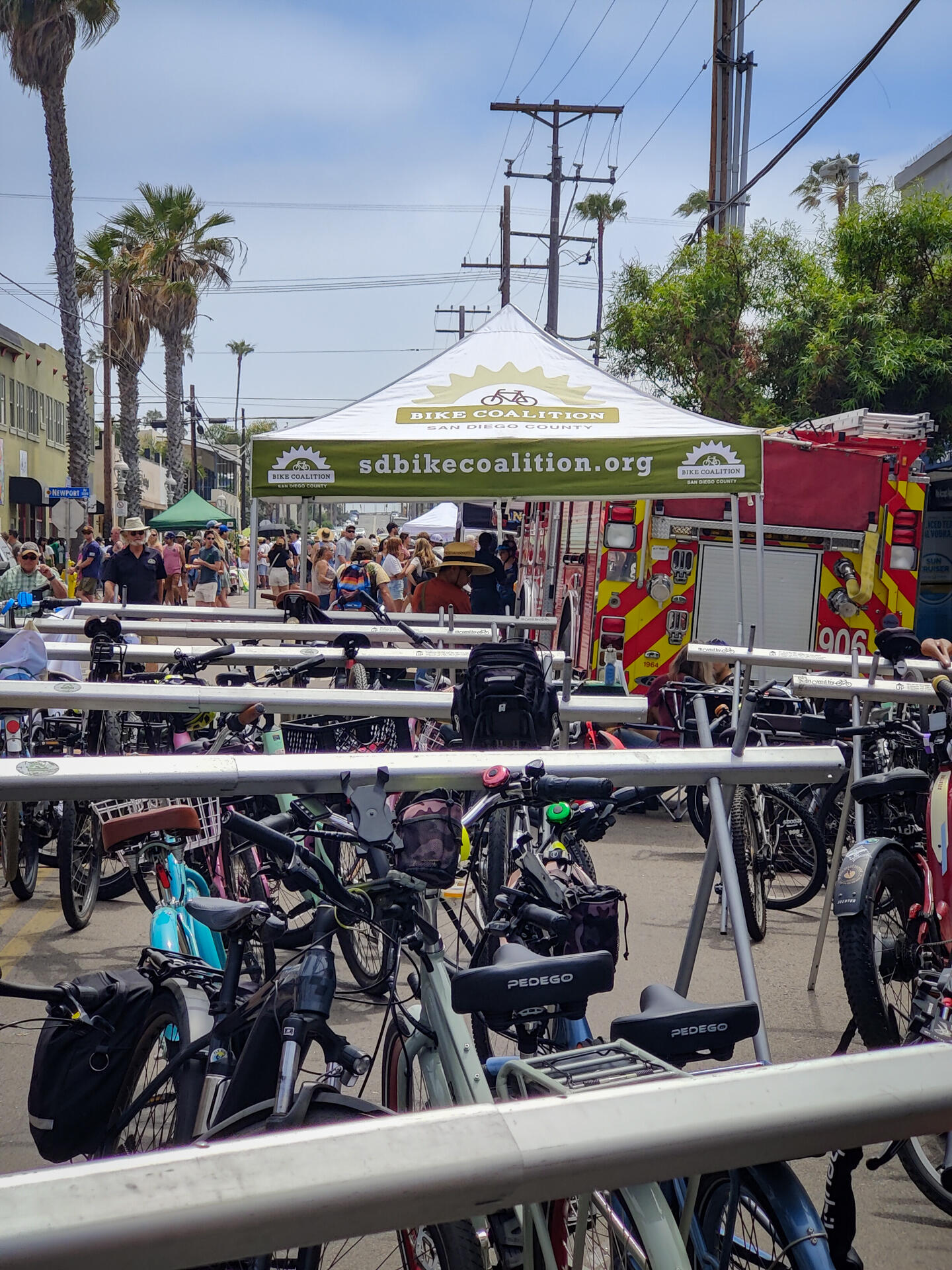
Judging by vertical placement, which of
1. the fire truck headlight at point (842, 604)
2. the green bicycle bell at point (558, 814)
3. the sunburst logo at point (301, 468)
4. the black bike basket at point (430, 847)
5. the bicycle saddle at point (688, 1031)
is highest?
the sunburst logo at point (301, 468)

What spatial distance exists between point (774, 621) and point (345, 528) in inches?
1095

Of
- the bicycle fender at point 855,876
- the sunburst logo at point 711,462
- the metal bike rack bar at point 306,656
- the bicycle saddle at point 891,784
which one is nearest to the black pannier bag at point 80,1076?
the bicycle fender at point 855,876

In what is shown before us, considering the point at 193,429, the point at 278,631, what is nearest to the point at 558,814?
the point at 278,631

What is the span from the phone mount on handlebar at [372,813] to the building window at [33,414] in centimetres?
4810

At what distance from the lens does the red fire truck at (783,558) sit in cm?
1139

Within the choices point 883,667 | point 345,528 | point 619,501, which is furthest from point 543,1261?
point 345,528

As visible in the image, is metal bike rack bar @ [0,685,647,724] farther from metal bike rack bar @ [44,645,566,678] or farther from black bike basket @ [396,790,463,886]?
metal bike rack bar @ [44,645,566,678]

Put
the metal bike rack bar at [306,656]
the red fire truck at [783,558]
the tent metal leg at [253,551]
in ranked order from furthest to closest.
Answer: the red fire truck at [783,558] → the tent metal leg at [253,551] → the metal bike rack bar at [306,656]

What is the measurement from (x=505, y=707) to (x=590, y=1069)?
278 centimetres

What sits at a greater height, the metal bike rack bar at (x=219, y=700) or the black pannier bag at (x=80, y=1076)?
the metal bike rack bar at (x=219, y=700)

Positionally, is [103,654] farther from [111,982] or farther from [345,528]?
[345,528]

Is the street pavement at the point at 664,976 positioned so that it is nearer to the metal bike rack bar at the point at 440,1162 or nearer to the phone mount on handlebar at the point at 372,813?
the phone mount on handlebar at the point at 372,813

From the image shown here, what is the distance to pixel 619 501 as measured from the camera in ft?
37.2

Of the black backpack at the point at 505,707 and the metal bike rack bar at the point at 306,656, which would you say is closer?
the black backpack at the point at 505,707
